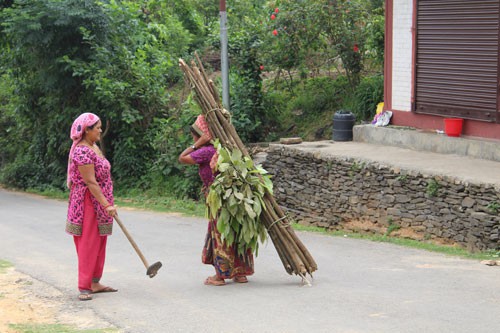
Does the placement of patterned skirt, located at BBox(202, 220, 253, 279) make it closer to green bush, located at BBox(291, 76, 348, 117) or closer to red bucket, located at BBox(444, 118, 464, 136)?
red bucket, located at BBox(444, 118, 464, 136)

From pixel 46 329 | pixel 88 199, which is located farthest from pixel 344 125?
pixel 46 329

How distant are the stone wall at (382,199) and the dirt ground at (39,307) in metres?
5.67

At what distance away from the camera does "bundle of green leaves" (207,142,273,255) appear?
825cm

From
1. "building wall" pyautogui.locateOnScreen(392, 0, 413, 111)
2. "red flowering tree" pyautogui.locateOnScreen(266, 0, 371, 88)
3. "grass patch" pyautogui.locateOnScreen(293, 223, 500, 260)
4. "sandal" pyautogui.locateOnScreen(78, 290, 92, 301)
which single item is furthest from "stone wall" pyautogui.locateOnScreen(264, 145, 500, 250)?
"sandal" pyautogui.locateOnScreen(78, 290, 92, 301)

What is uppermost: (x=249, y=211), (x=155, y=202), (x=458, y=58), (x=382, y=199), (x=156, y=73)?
(x=458, y=58)

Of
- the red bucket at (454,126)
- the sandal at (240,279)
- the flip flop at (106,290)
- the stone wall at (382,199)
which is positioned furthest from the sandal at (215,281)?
the red bucket at (454,126)

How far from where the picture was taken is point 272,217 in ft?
27.8

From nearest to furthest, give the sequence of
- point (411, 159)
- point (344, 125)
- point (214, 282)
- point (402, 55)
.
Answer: point (214, 282), point (411, 159), point (402, 55), point (344, 125)

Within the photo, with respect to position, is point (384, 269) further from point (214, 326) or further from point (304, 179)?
point (304, 179)

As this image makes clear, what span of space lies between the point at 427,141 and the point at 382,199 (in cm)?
180

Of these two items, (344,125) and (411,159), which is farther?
(344,125)

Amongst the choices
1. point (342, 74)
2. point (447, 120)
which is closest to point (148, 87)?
point (342, 74)

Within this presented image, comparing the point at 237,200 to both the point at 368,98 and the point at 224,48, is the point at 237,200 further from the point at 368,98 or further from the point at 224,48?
the point at 368,98

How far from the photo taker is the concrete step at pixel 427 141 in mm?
13133
